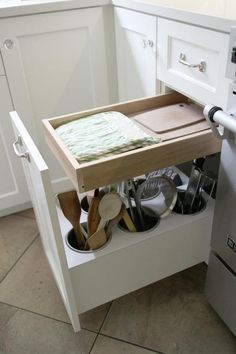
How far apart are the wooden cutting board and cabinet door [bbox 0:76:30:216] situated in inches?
22.7

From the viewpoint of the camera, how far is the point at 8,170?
1465mm

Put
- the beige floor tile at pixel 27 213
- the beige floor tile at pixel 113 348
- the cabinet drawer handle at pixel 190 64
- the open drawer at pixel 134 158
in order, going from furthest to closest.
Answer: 1. the beige floor tile at pixel 27 213
2. the beige floor tile at pixel 113 348
3. the cabinet drawer handle at pixel 190 64
4. the open drawer at pixel 134 158

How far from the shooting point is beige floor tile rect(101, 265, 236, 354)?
3.42 feet

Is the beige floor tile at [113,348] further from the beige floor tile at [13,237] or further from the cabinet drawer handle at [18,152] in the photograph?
the cabinet drawer handle at [18,152]

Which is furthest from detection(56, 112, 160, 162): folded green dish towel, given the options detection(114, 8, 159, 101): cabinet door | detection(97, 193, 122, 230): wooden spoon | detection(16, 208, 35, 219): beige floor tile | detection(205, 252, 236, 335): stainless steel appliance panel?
detection(16, 208, 35, 219): beige floor tile

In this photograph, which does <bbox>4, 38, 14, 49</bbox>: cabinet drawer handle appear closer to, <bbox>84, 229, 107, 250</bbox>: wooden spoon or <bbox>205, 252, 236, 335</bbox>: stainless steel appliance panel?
<bbox>84, 229, 107, 250</bbox>: wooden spoon

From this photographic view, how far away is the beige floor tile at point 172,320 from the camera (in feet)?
3.42

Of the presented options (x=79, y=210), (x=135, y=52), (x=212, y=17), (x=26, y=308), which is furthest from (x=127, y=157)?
(x=26, y=308)

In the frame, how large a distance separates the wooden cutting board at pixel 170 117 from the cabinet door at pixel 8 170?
0.58 m

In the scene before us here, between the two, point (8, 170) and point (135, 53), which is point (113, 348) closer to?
point (8, 170)

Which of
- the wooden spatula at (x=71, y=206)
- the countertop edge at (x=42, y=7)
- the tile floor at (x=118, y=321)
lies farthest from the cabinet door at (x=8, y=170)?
the wooden spatula at (x=71, y=206)

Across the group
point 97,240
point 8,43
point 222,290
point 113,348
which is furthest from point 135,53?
point 113,348

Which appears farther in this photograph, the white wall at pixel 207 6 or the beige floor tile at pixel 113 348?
the beige floor tile at pixel 113 348

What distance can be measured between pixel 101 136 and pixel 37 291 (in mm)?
677
